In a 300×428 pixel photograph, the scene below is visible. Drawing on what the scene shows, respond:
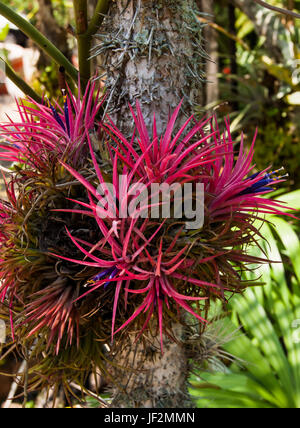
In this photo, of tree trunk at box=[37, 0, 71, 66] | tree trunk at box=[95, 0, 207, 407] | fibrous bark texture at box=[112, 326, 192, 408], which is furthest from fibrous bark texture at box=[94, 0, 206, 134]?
Result: tree trunk at box=[37, 0, 71, 66]

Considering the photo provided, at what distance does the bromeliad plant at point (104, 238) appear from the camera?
324 mm

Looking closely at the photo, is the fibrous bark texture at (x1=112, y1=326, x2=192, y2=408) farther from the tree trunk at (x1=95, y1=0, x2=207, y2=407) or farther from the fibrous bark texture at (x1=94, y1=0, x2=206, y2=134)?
the fibrous bark texture at (x1=94, y1=0, x2=206, y2=134)

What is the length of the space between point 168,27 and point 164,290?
0.86 feet

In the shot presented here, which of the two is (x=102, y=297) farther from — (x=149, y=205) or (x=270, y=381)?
(x=270, y=381)

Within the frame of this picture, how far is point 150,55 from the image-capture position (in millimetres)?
382

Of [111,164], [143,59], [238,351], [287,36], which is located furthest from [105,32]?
[287,36]

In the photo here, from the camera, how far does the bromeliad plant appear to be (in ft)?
1.06

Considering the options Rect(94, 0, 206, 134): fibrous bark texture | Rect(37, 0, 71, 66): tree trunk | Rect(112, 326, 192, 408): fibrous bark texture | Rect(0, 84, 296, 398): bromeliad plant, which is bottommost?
Rect(112, 326, 192, 408): fibrous bark texture
